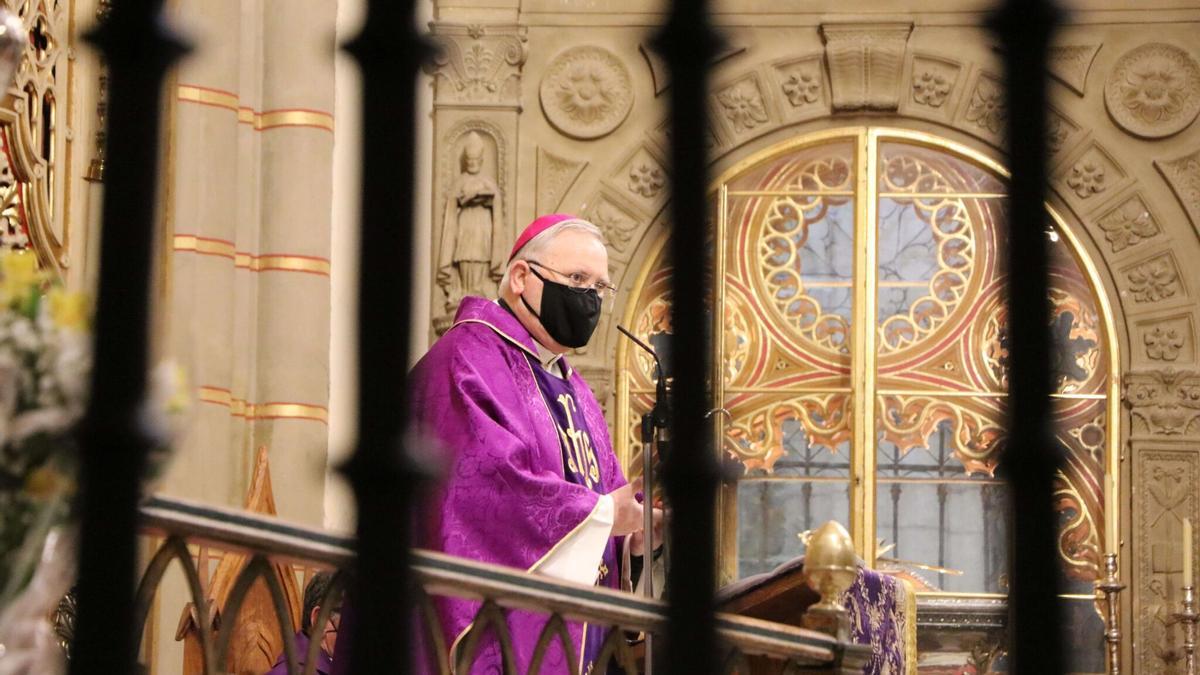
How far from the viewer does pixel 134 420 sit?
1.20m

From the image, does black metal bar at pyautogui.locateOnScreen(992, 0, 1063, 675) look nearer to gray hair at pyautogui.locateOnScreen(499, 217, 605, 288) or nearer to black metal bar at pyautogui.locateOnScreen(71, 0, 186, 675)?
black metal bar at pyautogui.locateOnScreen(71, 0, 186, 675)

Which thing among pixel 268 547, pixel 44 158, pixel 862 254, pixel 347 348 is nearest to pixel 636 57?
pixel 862 254

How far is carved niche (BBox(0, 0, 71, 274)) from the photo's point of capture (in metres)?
5.44

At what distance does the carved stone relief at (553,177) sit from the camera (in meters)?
9.05

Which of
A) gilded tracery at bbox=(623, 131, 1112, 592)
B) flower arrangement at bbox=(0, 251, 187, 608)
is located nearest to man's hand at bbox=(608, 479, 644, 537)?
flower arrangement at bbox=(0, 251, 187, 608)

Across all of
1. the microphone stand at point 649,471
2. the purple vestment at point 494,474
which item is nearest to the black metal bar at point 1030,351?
the microphone stand at point 649,471

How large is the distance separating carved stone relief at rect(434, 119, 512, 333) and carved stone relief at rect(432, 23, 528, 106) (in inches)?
5.9

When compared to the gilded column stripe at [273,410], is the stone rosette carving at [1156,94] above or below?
above

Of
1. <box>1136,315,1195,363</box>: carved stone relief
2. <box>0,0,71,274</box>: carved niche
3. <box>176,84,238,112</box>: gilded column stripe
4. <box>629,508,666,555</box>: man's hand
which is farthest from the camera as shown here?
<box>1136,315,1195,363</box>: carved stone relief

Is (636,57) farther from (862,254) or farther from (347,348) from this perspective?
(347,348)

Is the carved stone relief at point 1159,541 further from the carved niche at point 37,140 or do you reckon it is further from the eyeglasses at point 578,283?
the carved niche at point 37,140

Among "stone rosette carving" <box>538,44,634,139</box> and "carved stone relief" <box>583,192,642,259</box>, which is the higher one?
"stone rosette carving" <box>538,44,634,139</box>

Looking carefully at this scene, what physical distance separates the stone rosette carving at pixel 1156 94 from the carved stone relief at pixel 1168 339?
2.84ft

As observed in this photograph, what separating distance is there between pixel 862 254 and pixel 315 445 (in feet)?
9.13
